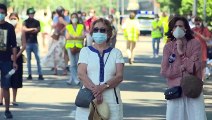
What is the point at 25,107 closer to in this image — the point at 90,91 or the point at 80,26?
the point at 80,26

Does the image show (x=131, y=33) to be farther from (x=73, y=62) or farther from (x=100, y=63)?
(x=100, y=63)

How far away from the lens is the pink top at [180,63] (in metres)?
10.5

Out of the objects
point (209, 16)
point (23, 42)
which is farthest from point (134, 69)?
point (23, 42)

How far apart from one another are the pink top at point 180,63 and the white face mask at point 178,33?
11 centimetres

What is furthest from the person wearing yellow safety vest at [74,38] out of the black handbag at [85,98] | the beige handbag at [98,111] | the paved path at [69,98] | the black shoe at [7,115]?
the beige handbag at [98,111]

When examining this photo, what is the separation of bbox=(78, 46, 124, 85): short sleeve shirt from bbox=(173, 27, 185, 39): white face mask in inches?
43.6

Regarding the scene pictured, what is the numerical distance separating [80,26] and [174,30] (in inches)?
450

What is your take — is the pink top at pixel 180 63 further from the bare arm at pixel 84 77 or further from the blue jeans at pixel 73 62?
the blue jeans at pixel 73 62

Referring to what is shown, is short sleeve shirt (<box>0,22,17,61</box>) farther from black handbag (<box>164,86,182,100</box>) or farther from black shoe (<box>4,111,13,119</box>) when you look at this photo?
black handbag (<box>164,86,182,100</box>)

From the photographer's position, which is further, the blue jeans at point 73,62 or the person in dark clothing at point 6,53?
the blue jeans at point 73,62

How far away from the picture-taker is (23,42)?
19219mm

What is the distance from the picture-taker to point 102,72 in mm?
9719

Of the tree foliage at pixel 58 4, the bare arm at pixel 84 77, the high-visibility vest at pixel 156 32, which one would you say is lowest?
the tree foliage at pixel 58 4

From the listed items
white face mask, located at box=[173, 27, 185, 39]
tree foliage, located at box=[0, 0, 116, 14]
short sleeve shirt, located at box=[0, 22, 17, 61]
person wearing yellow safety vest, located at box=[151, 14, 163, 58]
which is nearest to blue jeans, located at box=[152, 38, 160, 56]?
person wearing yellow safety vest, located at box=[151, 14, 163, 58]
